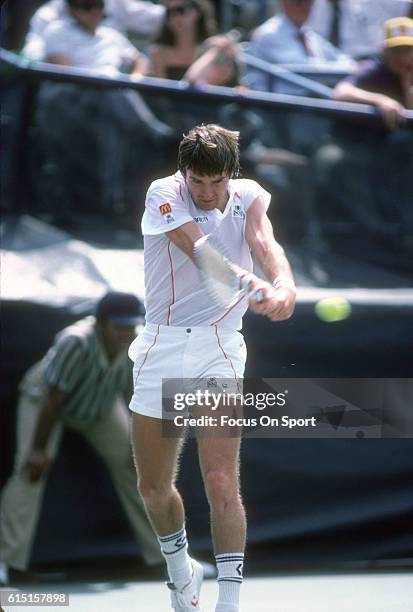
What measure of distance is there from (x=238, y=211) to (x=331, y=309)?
71.1 inches

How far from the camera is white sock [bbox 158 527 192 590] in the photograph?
13.8 feet

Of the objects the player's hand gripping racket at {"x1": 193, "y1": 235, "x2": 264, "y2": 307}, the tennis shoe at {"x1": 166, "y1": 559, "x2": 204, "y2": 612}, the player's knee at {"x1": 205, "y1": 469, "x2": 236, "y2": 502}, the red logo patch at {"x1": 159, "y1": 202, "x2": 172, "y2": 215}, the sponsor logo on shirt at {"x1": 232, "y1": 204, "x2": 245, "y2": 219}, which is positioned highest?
the sponsor logo on shirt at {"x1": 232, "y1": 204, "x2": 245, "y2": 219}

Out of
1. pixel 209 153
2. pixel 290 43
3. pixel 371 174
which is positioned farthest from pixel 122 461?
pixel 290 43

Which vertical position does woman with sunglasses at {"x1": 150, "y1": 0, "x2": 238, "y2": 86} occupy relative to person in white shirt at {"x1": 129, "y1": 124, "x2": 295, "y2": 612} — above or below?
above

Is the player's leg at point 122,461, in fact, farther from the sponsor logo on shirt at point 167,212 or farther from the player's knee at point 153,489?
the sponsor logo on shirt at point 167,212

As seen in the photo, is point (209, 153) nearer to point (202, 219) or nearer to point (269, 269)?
point (202, 219)

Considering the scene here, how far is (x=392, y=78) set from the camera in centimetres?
584

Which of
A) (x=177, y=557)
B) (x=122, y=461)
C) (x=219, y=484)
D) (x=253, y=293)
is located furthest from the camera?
(x=122, y=461)

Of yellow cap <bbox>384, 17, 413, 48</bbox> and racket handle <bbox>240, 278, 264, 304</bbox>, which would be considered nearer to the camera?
racket handle <bbox>240, 278, 264, 304</bbox>

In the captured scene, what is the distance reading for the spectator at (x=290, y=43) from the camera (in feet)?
22.4

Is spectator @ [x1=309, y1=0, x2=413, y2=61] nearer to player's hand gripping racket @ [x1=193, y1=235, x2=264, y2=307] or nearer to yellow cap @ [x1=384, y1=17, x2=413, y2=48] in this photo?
yellow cap @ [x1=384, y1=17, x2=413, y2=48]

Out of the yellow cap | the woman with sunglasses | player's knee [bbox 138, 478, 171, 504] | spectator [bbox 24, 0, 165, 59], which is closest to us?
player's knee [bbox 138, 478, 171, 504]

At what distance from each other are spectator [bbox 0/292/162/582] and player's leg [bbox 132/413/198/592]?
139cm

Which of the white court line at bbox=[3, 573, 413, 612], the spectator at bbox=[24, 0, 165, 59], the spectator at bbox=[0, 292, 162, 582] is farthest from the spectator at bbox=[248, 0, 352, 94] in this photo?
the white court line at bbox=[3, 573, 413, 612]
